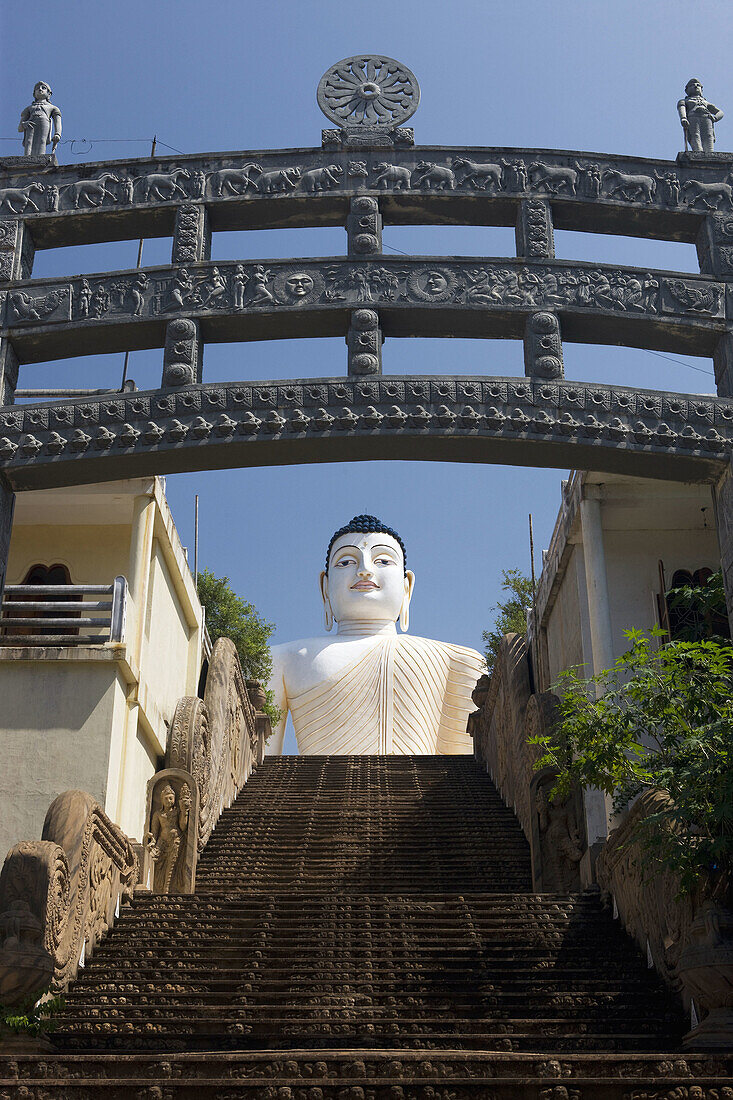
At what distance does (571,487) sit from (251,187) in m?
5.80

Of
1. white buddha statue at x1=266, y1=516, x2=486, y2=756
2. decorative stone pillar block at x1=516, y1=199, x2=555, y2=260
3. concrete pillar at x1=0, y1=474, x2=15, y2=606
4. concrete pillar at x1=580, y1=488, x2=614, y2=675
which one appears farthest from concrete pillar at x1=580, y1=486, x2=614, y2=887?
white buddha statue at x1=266, y1=516, x2=486, y2=756

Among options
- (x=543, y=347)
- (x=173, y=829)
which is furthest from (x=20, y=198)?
(x=173, y=829)

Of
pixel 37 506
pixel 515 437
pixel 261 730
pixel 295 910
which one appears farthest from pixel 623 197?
pixel 261 730

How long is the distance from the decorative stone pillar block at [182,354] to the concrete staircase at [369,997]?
3888mm

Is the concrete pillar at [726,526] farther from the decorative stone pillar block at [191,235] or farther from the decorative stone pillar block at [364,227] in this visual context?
the decorative stone pillar block at [191,235]

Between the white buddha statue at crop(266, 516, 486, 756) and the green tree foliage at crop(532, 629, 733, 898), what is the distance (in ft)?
43.2

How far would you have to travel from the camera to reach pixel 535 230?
9680 millimetres

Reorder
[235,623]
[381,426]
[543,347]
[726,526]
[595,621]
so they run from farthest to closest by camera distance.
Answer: [235,623]
[595,621]
[543,347]
[381,426]
[726,526]

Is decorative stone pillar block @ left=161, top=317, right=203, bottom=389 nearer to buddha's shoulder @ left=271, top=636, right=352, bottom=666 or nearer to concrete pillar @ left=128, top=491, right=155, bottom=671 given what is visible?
concrete pillar @ left=128, top=491, right=155, bottom=671

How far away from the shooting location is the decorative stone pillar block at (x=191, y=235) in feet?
31.7

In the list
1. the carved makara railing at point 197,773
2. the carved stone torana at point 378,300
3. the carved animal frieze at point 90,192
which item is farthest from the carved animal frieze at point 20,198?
the carved makara railing at point 197,773

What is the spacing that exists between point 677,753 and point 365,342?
12.6 feet

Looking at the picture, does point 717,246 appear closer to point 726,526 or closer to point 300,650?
point 726,526

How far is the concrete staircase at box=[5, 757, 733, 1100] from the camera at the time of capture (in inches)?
207
